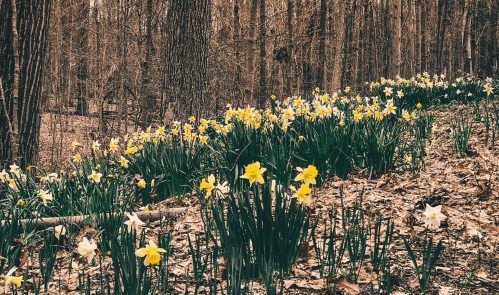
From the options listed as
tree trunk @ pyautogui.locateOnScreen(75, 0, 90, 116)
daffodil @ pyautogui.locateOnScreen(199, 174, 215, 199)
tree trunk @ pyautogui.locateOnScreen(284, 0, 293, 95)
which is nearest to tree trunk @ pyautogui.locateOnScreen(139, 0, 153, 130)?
tree trunk @ pyautogui.locateOnScreen(75, 0, 90, 116)

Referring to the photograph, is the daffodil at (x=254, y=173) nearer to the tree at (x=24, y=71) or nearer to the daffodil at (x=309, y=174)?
the daffodil at (x=309, y=174)

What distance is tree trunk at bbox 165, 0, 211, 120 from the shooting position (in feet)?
17.7

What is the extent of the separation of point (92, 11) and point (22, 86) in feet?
34.5

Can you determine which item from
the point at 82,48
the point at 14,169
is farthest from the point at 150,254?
the point at 82,48

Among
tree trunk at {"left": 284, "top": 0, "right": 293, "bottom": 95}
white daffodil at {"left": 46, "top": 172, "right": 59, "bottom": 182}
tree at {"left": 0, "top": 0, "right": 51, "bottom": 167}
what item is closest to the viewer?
white daffodil at {"left": 46, "top": 172, "right": 59, "bottom": 182}

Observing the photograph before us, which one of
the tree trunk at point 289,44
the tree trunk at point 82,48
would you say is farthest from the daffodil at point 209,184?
the tree trunk at point 289,44

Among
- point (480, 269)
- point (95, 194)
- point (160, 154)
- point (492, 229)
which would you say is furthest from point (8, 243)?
point (492, 229)

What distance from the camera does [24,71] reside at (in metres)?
4.95

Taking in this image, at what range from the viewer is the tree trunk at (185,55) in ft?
17.7

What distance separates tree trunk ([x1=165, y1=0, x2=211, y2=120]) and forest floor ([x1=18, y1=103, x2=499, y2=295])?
6.33 feet

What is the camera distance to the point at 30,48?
4957 millimetres

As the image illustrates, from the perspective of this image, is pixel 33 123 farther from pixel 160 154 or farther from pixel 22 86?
pixel 160 154

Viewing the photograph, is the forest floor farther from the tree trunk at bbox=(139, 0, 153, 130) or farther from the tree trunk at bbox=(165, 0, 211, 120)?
the tree trunk at bbox=(139, 0, 153, 130)

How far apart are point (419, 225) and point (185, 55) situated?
3.86 metres
